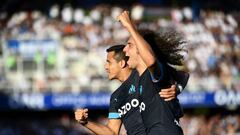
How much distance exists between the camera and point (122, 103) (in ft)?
21.0

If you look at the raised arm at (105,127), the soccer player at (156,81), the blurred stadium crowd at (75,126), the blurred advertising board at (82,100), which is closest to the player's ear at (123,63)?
the raised arm at (105,127)

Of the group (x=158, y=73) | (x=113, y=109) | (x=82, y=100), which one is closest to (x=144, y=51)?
(x=158, y=73)

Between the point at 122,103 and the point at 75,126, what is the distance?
15.5 meters

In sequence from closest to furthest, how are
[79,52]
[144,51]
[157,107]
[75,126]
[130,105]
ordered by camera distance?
[144,51] < [157,107] < [130,105] < [79,52] < [75,126]

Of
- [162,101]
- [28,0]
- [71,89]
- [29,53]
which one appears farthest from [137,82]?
[28,0]

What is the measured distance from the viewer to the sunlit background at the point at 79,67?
20.7 meters

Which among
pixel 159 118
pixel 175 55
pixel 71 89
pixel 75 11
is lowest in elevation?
pixel 71 89

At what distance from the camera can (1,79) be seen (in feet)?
68.0

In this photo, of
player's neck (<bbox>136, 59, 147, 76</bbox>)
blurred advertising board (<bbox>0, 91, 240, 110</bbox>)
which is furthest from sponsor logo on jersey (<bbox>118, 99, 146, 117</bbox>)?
blurred advertising board (<bbox>0, 91, 240, 110</bbox>)

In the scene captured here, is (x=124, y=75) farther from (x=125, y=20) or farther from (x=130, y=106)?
(x=125, y=20)

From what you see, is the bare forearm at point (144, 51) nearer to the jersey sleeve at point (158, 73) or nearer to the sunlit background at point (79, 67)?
the jersey sleeve at point (158, 73)

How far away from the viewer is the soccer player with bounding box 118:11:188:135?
5.74 metres

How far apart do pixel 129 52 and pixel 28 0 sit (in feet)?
59.7

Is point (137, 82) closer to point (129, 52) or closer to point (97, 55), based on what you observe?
point (129, 52)
